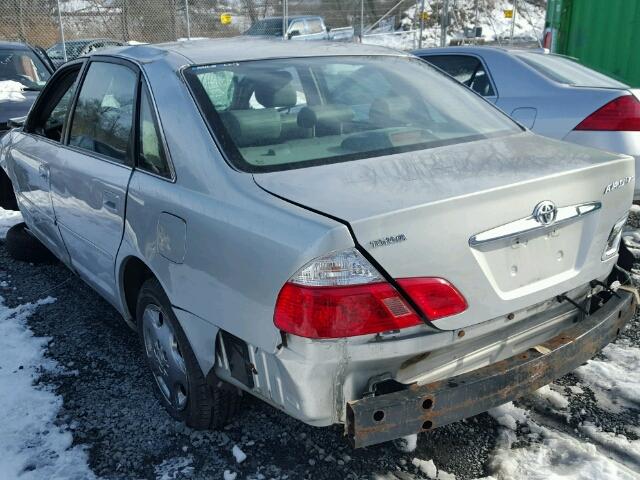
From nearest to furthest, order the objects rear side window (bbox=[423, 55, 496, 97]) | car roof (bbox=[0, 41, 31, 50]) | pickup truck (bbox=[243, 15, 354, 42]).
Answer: rear side window (bbox=[423, 55, 496, 97]) < car roof (bbox=[0, 41, 31, 50]) < pickup truck (bbox=[243, 15, 354, 42])

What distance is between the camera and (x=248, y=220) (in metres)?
2.09

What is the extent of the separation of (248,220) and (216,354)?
56 cm

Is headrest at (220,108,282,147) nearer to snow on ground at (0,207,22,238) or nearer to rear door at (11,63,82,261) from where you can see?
rear door at (11,63,82,261)

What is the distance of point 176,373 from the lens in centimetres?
271

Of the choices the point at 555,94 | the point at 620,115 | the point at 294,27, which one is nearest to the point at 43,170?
the point at 555,94

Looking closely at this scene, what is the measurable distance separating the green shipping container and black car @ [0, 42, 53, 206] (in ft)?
25.5

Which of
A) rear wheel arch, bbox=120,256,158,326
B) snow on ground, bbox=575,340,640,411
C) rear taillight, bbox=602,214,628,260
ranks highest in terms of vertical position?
rear taillight, bbox=602,214,628,260

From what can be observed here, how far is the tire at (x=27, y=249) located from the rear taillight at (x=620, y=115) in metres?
4.57

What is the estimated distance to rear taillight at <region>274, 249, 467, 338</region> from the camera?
1.88 m

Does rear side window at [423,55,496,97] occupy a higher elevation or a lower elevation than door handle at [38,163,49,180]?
higher

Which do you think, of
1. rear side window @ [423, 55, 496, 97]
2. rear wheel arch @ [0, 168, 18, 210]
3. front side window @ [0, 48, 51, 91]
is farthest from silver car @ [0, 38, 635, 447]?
front side window @ [0, 48, 51, 91]

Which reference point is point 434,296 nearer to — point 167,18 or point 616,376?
point 616,376

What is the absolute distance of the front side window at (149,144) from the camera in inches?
102

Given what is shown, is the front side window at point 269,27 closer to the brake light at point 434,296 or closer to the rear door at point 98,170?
the rear door at point 98,170
